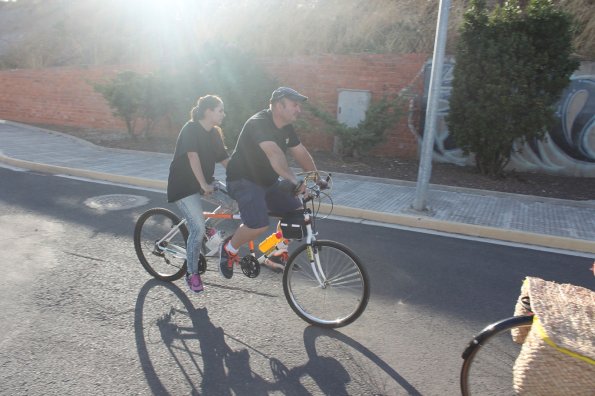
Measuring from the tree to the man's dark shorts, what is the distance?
6.61 metres

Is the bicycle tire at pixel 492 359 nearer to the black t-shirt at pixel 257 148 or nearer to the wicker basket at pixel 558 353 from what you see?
the wicker basket at pixel 558 353

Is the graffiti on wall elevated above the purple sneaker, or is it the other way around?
the graffiti on wall

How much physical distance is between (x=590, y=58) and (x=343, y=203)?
6935 millimetres

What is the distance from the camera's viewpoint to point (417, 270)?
5.47 metres

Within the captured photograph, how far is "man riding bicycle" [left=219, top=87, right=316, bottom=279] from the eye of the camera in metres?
3.87

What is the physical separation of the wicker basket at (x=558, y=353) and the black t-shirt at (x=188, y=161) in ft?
9.66

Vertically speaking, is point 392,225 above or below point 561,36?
below

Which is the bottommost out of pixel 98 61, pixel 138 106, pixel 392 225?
pixel 392 225

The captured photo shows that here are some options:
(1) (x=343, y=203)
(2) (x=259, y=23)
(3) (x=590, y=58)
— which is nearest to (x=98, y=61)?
(2) (x=259, y=23)

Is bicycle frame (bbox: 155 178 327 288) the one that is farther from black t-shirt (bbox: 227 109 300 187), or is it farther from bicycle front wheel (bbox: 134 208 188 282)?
black t-shirt (bbox: 227 109 300 187)

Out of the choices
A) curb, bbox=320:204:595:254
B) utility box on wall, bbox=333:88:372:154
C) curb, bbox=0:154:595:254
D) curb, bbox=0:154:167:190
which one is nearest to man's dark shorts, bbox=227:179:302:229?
curb, bbox=0:154:595:254

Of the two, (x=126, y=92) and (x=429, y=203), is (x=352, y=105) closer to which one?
(x=429, y=203)

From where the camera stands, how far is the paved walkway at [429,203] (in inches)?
272

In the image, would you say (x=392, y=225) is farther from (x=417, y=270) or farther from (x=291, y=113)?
(x=291, y=113)
